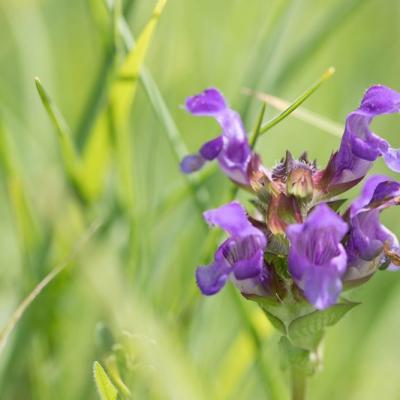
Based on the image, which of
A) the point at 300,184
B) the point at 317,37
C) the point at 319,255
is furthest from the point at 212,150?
the point at 317,37

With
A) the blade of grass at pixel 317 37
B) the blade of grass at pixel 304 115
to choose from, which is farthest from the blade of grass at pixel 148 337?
the blade of grass at pixel 317 37

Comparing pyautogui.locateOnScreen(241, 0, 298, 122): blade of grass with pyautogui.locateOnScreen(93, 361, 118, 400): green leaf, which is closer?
pyautogui.locateOnScreen(93, 361, 118, 400): green leaf

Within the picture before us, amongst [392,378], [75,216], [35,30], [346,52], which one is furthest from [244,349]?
[346,52]

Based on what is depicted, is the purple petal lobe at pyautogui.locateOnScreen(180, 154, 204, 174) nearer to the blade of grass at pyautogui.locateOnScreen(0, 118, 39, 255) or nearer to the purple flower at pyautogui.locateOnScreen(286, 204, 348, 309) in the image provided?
the purple flower at pyautogui.locateOnScreen(286, 204, 348, 309)

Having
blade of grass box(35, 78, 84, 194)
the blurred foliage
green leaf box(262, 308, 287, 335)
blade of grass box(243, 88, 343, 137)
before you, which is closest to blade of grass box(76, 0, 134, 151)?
the blurred foliage

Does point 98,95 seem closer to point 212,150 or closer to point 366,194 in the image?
point 212,150
